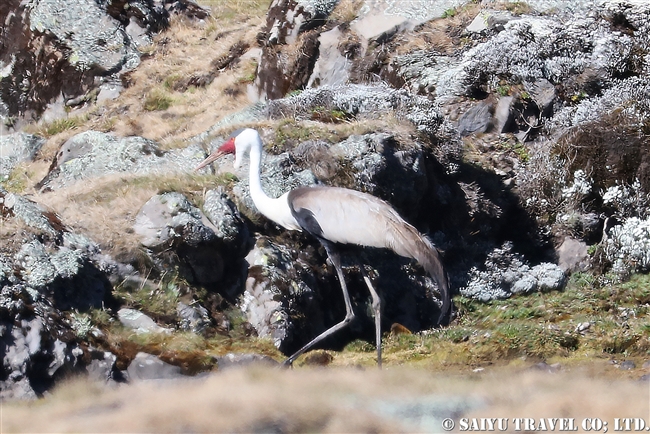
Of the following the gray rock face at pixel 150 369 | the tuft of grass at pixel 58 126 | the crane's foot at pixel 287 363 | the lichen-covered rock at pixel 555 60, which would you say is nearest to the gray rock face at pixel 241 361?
the crane's foot at pixel 287 363

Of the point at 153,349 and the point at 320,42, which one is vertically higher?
the point at 320,42

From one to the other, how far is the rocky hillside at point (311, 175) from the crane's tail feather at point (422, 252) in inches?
43.5

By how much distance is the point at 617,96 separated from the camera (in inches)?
500

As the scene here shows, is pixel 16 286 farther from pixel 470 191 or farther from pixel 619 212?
pixel 619 212

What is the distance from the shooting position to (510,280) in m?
11.3

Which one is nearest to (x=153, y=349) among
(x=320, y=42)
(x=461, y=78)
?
(x=461, y=78)

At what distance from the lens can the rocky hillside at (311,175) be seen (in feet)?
27.8

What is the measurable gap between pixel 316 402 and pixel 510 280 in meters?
6.02

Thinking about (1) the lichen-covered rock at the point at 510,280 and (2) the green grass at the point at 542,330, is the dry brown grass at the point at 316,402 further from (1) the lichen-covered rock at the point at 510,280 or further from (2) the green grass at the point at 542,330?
(1) the lichen-covered rock at the point at 510,280

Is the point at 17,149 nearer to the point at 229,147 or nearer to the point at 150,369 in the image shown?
the point at 229,147

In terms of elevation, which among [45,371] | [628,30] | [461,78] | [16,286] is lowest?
[45,371]

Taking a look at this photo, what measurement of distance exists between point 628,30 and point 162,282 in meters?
10.1

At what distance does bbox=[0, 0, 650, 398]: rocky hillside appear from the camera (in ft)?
27.8

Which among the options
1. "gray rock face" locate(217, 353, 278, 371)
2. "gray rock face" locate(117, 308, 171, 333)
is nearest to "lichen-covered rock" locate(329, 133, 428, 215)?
"gray rock face" locate(217, 353, 278, 371)
